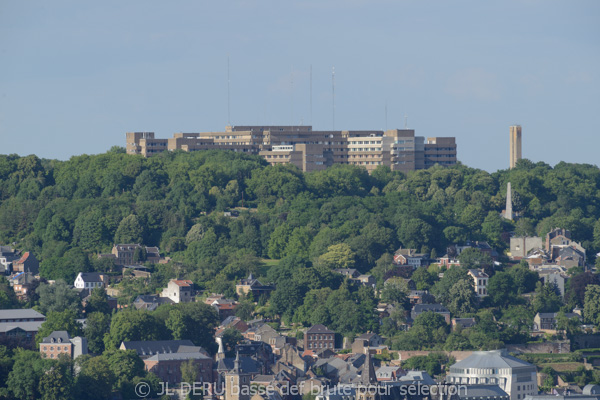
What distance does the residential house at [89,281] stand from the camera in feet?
385

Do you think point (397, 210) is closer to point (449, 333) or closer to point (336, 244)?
point (336, 244)

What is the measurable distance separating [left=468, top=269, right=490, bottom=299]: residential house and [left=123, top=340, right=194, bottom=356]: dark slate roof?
22.9 metres

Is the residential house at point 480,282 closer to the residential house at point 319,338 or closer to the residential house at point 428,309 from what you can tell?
the residential house at point 428,309

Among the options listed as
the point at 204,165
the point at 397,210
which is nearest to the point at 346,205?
the point at 397,210

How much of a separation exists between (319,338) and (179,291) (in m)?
13.2

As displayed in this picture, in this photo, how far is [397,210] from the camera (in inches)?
5251

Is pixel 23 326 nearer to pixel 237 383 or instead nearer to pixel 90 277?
pixel 90 277

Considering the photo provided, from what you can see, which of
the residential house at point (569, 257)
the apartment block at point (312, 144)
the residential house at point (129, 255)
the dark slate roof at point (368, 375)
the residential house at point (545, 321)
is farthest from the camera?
the apartment block at point (312, 144)

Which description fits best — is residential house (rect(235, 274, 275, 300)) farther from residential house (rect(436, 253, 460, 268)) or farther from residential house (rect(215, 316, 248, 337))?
residential house (rect(436, 253, 460, 268))

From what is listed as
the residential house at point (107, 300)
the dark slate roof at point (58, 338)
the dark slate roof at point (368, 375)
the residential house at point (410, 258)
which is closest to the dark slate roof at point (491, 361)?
the dark slate roof at point (368, 375)

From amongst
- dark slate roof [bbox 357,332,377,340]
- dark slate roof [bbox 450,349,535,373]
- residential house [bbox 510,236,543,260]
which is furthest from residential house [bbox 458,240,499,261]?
dark slate roof [bbox 450,349,535,373]

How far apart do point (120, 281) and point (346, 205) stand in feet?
76.4

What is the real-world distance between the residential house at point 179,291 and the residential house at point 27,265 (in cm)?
1323

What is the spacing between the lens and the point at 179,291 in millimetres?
114500
